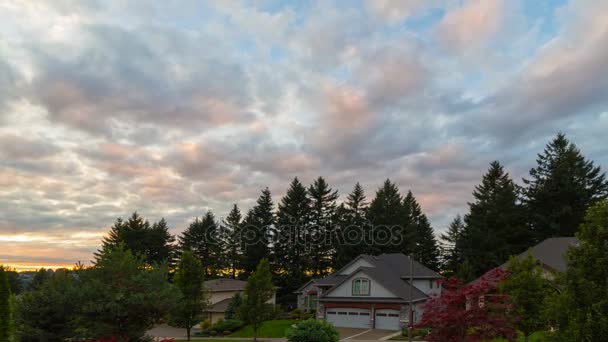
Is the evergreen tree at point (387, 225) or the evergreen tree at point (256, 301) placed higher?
the evergreen tree at point (387, 225)

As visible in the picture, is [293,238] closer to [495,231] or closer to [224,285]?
[224,285]

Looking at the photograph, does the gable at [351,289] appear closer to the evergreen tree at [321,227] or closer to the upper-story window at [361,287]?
the upper-story window at [361,287]

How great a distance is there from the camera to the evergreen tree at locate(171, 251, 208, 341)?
3706cm

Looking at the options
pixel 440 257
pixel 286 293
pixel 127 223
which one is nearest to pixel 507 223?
pixel 440 257

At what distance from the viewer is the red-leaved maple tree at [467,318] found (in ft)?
49.9

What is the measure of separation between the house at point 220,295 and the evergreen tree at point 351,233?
55.6 feet

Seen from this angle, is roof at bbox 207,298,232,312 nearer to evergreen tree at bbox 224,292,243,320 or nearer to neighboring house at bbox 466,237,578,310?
evergreen tree at bbox 224,292,243,320

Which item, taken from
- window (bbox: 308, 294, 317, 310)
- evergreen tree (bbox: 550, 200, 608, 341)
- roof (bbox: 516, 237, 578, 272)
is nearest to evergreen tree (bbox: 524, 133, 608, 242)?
roof (bbox: 516, 237, 578, 272)

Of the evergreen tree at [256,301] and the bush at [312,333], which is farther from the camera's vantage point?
the evergreen tree at [256,301]

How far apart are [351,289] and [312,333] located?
1666 centimetres

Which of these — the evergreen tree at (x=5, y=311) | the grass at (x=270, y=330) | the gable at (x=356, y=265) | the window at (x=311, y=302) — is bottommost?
the grass at (x=270, y=330)

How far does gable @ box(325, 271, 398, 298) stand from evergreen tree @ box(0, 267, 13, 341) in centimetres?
3117

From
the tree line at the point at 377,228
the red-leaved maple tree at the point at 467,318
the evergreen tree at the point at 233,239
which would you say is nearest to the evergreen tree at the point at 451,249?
the tree line at the point at 377,228

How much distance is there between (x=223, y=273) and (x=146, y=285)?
73297 millimetres
